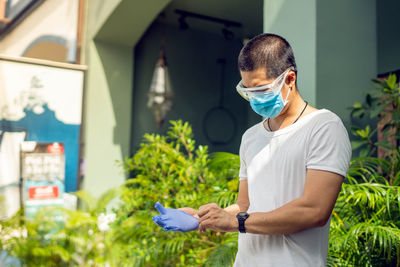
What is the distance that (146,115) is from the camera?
520 cm

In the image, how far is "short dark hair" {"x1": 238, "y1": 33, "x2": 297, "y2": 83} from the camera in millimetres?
1338

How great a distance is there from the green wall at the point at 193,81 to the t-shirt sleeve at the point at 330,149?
4002 mm

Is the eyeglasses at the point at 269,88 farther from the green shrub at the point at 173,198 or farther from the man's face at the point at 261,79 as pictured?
the green shrub at the point at 173,198

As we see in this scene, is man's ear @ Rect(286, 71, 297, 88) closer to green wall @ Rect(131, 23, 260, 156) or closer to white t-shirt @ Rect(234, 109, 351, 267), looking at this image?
white t-shirt @ Rect(234, 109, 351, 267)

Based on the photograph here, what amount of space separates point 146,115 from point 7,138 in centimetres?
173

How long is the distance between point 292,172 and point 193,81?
441 centimetres

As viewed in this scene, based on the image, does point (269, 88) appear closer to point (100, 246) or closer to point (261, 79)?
point (261, 79)

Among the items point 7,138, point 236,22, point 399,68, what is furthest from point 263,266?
point 236,22

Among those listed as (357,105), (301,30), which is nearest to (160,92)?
(301,30)

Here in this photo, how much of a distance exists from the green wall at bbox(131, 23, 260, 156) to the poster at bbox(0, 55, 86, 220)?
0.83m

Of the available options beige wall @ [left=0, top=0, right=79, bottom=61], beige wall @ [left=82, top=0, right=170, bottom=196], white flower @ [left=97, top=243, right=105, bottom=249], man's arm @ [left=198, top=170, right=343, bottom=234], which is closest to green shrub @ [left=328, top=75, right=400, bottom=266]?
man's arm @ [left=198, top=170, right=343, bottom=234]

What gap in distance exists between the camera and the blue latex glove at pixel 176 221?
1331 mm

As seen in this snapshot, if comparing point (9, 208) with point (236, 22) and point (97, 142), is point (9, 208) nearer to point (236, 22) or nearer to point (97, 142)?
point (97, 142)

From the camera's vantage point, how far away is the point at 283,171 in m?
1.32
